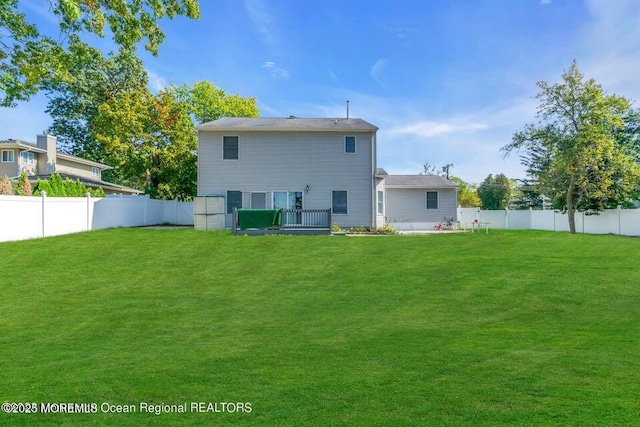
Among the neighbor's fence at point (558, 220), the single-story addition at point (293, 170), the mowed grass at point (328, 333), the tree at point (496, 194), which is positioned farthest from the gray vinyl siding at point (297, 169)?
the tree at point (496, 194)

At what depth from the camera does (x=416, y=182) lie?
29469 millimetres

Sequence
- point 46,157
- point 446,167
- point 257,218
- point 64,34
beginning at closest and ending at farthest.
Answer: point 64,34
point 257,218
point 46,157
point 446,167

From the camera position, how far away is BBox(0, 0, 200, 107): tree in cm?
1136

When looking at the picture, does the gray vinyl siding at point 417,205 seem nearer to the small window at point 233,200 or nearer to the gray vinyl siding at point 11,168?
the small window at point 233,200

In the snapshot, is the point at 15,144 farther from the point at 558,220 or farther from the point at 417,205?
the point at 558,220

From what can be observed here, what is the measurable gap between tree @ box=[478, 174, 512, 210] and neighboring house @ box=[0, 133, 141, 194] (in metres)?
41.5

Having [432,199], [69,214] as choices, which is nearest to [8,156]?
[69,214]

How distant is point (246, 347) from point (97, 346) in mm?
2163

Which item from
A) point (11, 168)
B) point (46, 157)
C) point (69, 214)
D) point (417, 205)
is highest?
point (46, 157)

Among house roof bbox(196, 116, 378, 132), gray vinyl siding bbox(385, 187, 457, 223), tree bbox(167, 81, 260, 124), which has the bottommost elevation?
gray vinyl siding bbox(385, 187, 457, 223)

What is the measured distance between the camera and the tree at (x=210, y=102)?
4056 cm

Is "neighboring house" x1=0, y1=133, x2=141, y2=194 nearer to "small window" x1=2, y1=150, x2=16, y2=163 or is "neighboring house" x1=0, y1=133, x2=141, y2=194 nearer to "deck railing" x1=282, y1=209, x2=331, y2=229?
"small window" x1=2, y1=150, x2=16, y2=163

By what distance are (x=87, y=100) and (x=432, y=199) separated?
36.6 meters

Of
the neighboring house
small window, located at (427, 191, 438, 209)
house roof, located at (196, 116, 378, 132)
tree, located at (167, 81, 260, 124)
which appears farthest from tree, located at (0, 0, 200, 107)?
tree, located at (167, 81, 260, 124)
